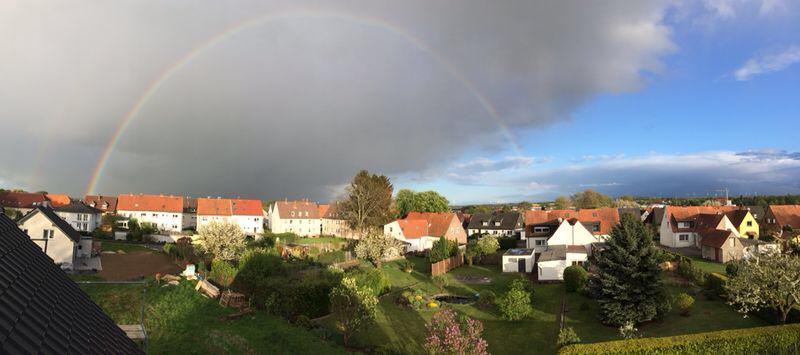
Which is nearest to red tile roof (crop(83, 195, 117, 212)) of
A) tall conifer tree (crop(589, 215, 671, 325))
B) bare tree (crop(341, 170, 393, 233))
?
bare tree (crop(341, 170, 393, 233))

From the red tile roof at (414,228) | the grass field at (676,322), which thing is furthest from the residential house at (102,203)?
the grass field at (676,322)

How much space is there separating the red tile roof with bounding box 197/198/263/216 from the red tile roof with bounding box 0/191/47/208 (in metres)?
26.2

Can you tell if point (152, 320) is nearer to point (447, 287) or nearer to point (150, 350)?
point (150, 350)

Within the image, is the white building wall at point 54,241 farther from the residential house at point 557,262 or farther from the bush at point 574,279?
the residential house at point 557,262

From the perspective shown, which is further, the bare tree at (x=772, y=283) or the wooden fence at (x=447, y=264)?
the wooden fence at (x=447, y=264)

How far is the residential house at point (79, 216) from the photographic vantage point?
6588cm

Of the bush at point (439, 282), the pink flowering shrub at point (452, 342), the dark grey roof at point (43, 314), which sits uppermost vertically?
the dark grey roof at point (43, 314)

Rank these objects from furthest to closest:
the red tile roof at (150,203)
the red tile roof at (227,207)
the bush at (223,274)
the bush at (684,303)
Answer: the red tile roof at (227,207)
the red tile roof at (150,203)
the bush at (223,274)
the bush at (684,303)

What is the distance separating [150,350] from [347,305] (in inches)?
386

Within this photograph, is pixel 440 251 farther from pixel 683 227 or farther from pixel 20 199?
pixel 20 199

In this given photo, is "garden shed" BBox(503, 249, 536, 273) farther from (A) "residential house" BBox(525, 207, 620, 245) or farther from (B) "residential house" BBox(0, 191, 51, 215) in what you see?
(B) "residential house" BBox(0, 191, 51, 215)

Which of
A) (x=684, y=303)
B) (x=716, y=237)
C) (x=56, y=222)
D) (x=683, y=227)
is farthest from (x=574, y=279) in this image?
(x=56, y=222)

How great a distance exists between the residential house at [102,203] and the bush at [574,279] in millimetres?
90494

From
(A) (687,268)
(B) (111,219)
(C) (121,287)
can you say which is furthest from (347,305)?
(B) (111,219)
